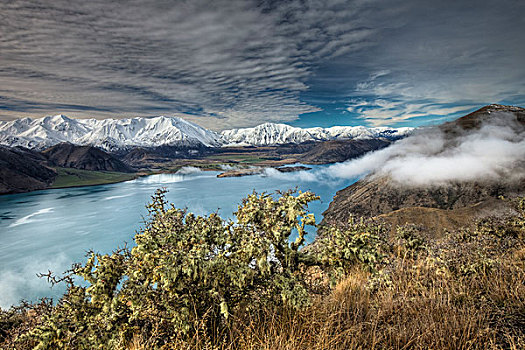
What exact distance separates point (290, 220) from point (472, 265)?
4853 mm

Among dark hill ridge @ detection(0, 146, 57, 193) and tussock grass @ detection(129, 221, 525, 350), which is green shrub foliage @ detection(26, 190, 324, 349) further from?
dark hill ridge @ detection(0, 146, 57, 193)

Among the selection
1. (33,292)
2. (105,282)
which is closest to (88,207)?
(33,292)

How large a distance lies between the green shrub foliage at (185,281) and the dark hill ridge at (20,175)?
210824mm

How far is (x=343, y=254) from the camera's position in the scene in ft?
11.7

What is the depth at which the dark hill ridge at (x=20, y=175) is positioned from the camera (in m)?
154

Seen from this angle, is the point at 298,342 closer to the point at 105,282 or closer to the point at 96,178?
the point at 105,282

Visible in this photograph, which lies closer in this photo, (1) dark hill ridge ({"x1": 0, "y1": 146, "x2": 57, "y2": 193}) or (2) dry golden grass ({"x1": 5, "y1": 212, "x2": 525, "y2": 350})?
(2) dry golden grass ({"x1": 5, "y1": 212, "x2": 525, "y2": 350})

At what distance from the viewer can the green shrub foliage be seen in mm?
2926

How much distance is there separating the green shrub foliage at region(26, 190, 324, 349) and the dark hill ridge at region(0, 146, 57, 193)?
211m

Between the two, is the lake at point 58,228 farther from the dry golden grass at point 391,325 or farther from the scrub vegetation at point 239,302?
the scrub vegetation at point 239,302

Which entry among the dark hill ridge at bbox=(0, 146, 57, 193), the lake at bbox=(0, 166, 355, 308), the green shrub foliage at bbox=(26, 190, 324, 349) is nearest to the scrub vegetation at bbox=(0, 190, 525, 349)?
the green shrub foliage at bbox=(26, 190, 324, 349)

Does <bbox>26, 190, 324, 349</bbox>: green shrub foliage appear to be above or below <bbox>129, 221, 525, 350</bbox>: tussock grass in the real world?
above

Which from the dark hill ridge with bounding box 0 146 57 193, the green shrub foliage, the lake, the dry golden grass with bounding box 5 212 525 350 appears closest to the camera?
the green shrub foliage

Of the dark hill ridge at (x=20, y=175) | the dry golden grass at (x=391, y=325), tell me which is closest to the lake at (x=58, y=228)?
the dark hill ridge at (x=20, y=175)
